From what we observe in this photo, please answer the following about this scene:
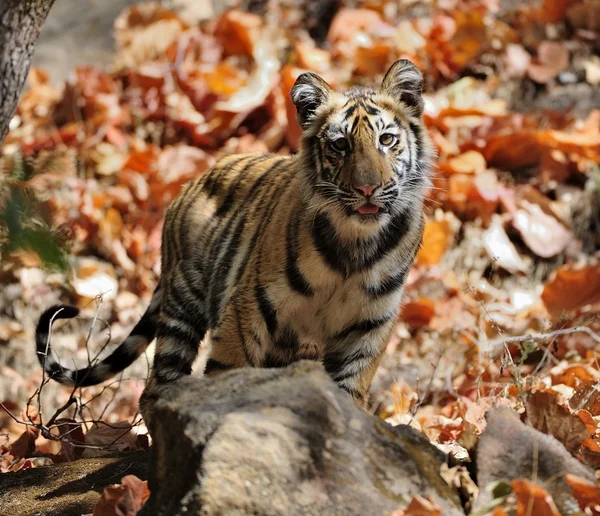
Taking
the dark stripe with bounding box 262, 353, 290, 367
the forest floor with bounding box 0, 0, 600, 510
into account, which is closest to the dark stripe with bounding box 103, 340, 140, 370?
the forest floor with bounding box 0, 0, 600, 510

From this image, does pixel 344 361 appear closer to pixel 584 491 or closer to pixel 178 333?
pixel 178 333

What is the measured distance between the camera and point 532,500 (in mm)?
2203

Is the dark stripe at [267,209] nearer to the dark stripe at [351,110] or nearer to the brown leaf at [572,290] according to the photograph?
the dark stripe at [351,110]

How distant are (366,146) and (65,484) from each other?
5.89 feet

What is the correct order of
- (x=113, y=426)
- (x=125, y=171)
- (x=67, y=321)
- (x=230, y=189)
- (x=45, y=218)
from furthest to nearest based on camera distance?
(x=125, y=171) → (x=67, y=321) → (x=230, y=189) → (x=113, y=426) → (x=45, y=218)

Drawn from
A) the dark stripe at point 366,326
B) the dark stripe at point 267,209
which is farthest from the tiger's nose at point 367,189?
the dark stripe at point 267,209

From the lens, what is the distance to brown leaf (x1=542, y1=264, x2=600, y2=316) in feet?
19.3

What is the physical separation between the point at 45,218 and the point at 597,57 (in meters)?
7.80

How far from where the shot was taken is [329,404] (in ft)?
7.95

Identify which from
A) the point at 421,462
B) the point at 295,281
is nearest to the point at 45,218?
the point at 421,462

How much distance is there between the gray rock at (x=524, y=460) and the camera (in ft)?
7.95

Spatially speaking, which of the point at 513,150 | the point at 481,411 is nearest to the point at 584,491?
the point at 481,411

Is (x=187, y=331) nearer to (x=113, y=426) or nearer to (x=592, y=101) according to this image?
(x=113, y=426)

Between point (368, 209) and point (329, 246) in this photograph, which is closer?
point (368, 209)
